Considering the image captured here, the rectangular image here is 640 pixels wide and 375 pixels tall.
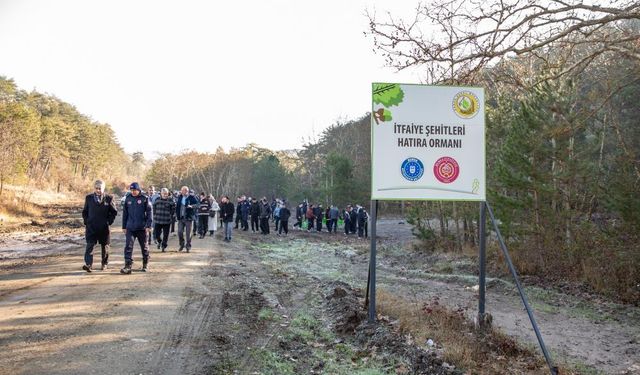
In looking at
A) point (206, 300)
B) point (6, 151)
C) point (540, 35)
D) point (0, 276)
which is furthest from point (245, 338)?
point (6, 151)

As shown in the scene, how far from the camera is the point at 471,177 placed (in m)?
6.67

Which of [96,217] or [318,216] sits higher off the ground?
[96,217]

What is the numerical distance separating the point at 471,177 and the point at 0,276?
897 cm

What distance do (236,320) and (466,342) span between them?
10.6 feet

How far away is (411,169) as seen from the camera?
6.61 m

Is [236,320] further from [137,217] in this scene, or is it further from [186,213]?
[186,213]

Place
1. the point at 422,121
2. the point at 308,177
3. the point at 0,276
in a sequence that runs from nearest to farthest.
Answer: the point at 422,121 → the point at 0,276 → the point at 308,177

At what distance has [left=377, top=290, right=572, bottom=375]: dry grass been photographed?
534 centimetres

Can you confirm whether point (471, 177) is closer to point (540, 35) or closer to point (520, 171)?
point (540, 35)

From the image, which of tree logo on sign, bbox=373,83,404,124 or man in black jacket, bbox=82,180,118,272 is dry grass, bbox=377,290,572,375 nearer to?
tree logo on sign, bbox=373,83,404,124

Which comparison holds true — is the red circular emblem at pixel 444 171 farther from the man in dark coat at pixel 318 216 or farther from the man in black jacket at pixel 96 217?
the man in dark coat at pixel 318 216

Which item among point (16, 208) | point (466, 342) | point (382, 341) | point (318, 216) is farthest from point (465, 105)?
point (16, 208)

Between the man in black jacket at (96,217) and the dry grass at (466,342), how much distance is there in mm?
5739

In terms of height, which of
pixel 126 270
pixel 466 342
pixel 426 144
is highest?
pixel 426 144
